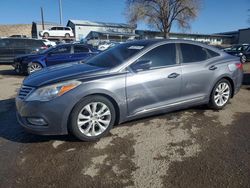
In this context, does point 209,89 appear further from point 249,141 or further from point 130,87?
point 130,87

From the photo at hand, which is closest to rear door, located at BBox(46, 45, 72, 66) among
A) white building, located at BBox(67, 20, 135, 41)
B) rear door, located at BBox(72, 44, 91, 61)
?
rear door, located at BBox(72, 44, 91, 61)

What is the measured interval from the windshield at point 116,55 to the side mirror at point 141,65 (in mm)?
196

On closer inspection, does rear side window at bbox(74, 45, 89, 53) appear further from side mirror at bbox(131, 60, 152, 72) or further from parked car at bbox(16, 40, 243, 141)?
side mirror at bbox(131, 60, 152, 72)

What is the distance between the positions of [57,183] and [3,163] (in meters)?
0.93

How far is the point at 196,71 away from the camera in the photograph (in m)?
4.56

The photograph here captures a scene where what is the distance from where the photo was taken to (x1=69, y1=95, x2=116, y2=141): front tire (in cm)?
356

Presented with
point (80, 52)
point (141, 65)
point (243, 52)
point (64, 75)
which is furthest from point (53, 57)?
Result: point (243, 52)

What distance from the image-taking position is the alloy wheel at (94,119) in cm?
363

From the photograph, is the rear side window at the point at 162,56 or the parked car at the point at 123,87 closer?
the parked car at the point at 123,87

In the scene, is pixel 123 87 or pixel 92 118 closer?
pixel 92 118

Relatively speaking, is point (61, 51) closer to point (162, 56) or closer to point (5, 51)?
point (5, 51)

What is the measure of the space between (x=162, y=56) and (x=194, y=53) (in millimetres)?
800

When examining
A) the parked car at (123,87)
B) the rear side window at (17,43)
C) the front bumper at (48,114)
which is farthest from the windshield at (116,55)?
the rear side window at (17,43)

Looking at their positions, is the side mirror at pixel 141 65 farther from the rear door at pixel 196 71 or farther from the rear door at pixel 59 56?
the rear door at pixel 59 56
